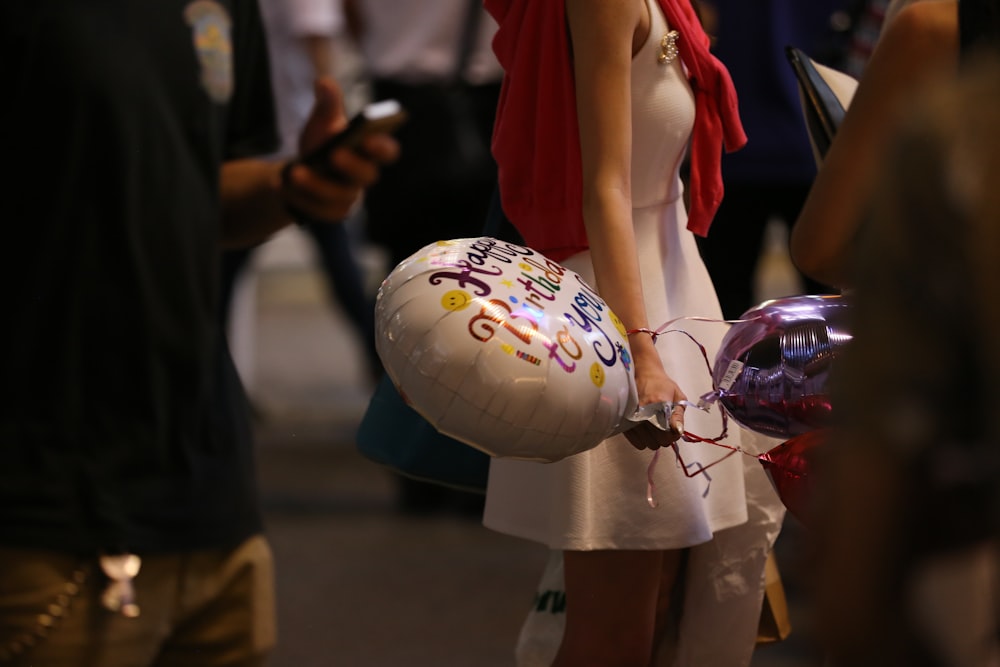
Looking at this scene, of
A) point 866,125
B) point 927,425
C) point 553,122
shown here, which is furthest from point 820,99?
point 927,425

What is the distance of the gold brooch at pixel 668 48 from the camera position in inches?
66.3

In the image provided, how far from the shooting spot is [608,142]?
1.60 m

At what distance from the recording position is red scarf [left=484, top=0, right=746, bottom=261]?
1646mm

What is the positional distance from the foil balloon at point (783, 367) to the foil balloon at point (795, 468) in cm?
3

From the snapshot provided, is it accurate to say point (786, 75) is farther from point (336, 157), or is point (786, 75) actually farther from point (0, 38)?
point (0, 38)

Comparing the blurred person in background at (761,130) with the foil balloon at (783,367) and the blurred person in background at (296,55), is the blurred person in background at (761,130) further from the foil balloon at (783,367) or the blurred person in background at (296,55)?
the blurred person in background at (296,55)

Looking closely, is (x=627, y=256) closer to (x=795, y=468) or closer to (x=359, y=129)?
(x=795, y=468)

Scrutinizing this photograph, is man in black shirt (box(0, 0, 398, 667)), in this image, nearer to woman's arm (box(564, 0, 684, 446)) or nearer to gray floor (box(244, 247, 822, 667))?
woman's arm (box(564, 0, 684, 446))

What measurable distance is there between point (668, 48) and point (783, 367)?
401 mm

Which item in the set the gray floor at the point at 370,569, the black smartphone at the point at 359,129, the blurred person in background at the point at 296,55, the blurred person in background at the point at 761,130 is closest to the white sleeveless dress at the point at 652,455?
the black smartphone at the point at 359,129

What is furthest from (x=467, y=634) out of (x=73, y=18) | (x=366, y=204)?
(x=73, y=18)

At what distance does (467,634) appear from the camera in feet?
11.6

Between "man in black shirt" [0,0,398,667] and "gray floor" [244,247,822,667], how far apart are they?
96cm

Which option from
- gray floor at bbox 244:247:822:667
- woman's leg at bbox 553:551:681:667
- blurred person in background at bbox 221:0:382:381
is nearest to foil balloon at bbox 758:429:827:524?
woman's leg at bbox 553:551:681:667
